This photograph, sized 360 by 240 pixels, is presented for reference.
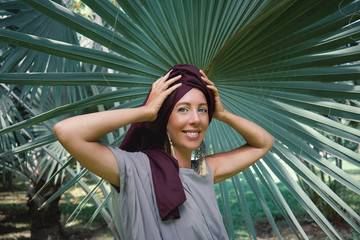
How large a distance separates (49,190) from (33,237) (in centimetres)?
71

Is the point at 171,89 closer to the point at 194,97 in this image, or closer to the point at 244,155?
the point at 194,97

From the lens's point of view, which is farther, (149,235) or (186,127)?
(186,127)

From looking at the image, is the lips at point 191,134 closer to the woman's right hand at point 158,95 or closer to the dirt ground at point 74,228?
the woman's right hand at point 158,95

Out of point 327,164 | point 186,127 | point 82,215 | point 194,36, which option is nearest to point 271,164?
point 327,164

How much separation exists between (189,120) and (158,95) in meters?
0.15

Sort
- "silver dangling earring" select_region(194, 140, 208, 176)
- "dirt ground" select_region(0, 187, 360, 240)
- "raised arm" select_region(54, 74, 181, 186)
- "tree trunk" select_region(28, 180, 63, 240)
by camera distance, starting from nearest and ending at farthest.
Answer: "raised arm" select_region(54, 74, 181, 186) → "silver dangling earring" select_region(194, 140, 208, 176) → "tree trunk" select_region(28, 180, 63, 240) → "dirt ground" select_region(0, 187, 360, 240)

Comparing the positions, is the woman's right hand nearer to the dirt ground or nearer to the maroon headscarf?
the maroon headscarf

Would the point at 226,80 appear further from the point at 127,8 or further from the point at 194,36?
the point at 127,8

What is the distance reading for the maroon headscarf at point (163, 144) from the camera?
1.09 m

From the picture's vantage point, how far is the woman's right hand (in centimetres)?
113

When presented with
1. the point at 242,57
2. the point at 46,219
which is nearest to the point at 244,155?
the point at 242,57

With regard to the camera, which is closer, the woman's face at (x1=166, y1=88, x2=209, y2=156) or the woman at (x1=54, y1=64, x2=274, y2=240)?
the woman at (x1=54, y1=64, x2=274, y2=240)

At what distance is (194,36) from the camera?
1356mm

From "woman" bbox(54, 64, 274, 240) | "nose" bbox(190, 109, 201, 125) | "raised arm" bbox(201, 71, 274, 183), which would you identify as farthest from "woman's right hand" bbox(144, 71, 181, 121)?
"raised arm" bbox(201, 71, 274, 183)
